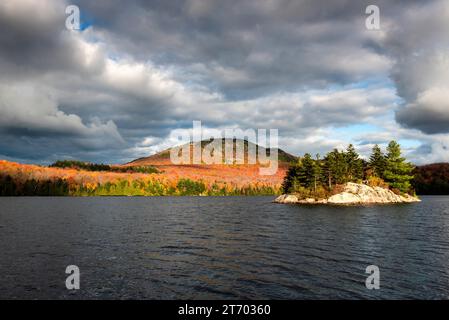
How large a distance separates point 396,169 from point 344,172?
29.4 m

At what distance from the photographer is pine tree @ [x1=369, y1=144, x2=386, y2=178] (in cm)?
15950

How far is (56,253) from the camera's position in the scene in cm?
4041

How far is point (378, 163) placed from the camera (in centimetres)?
15988

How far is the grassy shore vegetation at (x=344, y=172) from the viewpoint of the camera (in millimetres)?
147375

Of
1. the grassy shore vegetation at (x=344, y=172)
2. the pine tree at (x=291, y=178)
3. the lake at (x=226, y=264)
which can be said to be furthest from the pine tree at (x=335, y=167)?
the lake at (x=226, y=264)

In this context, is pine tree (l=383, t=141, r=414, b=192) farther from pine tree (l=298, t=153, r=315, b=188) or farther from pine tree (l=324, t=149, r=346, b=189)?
pine tree (l=298, t=153, r=315, b=188)

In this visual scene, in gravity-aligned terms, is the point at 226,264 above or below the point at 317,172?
below

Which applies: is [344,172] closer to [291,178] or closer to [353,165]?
[353,165]

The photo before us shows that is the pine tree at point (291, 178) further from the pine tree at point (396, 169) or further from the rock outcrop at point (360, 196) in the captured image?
the pine tree at point (396, 169)

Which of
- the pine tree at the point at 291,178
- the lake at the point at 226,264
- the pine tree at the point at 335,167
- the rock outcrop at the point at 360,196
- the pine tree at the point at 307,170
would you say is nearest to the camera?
the lake at the point at 226,264

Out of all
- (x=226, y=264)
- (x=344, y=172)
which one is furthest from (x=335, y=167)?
(x=226, y=264)
